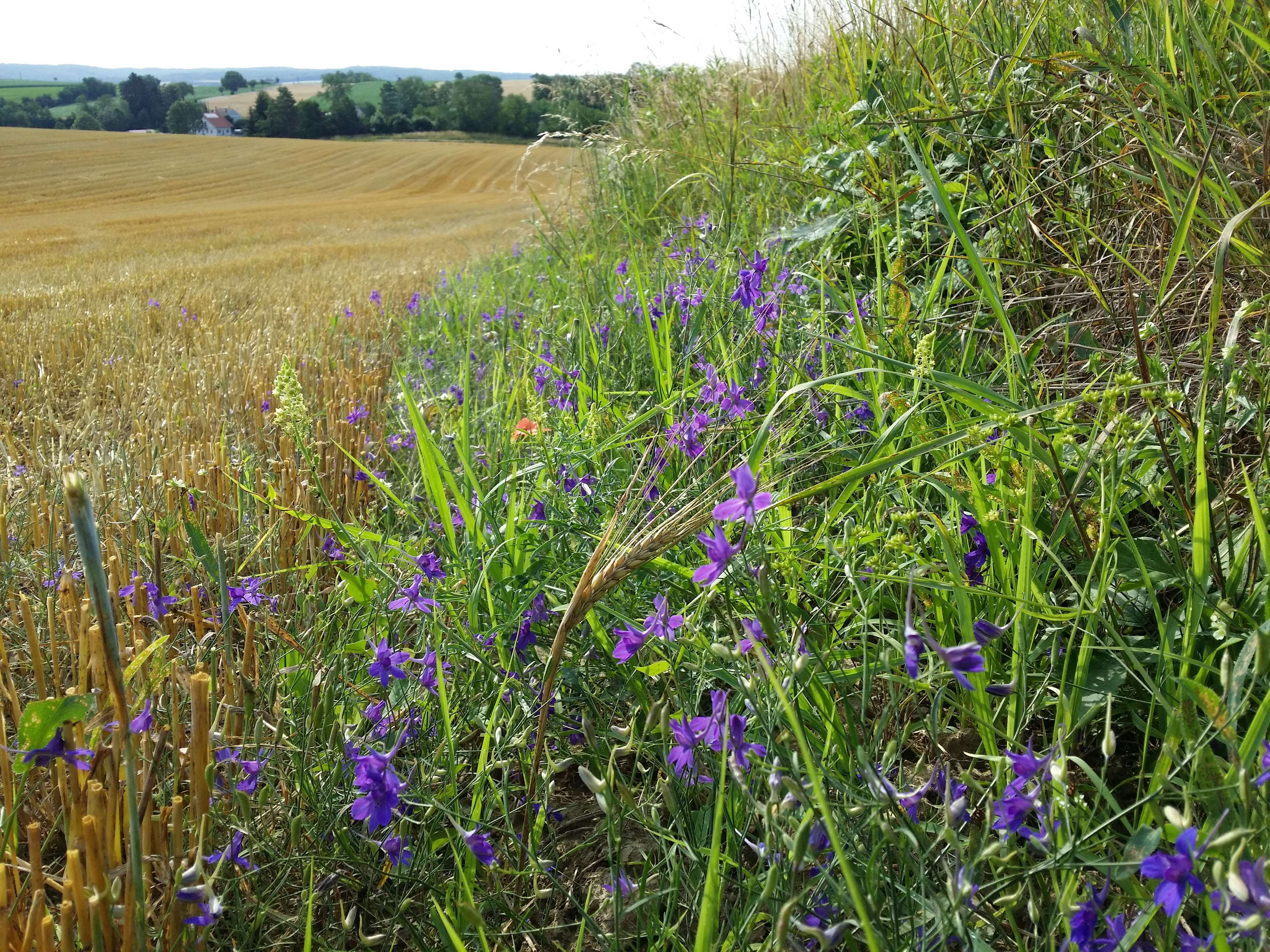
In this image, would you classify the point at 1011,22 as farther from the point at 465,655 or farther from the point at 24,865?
the point at 24,865

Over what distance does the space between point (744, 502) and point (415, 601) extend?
2.38 feet

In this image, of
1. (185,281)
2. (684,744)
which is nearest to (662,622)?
(684,744)

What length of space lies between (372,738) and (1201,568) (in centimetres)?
122

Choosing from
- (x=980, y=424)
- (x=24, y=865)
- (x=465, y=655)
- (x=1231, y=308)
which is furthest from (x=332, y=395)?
(x=1231, y=308)

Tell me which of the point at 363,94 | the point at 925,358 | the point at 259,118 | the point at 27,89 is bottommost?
the point at 925,358

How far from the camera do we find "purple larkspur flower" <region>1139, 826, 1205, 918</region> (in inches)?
27.1

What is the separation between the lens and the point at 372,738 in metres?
1.34

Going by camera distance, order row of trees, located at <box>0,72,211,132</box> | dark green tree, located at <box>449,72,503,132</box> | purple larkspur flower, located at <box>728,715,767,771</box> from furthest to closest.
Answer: dark green tree, located at <box>449,72,503,132</box>, row of trees, located at <box>0,72,211,132</box>, purple larkspur flower, located at <box>728,715,767,771</box>

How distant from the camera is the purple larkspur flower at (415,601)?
138 centimetres

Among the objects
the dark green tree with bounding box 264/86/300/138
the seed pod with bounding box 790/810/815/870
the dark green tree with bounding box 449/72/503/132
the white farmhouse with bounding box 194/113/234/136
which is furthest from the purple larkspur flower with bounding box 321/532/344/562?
the white farmhouse with bounding box 194/113/234/136

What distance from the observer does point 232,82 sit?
91.8 m

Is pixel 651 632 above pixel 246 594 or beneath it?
above

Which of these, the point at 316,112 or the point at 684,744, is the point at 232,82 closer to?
the point at 316,112

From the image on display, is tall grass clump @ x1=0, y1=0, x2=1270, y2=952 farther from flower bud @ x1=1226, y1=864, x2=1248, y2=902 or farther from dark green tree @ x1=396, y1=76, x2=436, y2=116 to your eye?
dark green tree @ x1=396, y1=76, x2=436, y2=116
